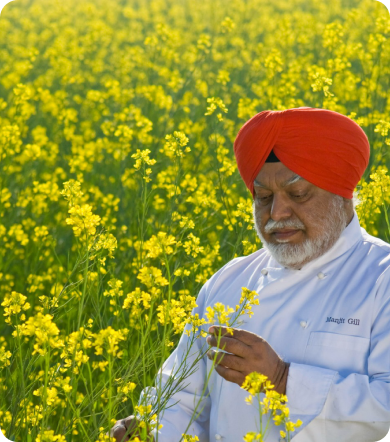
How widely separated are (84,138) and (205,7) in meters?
6.00

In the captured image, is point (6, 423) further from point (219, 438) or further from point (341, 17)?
point (341, 17)

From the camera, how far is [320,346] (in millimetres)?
2117

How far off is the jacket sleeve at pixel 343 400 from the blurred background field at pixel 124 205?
39 cm

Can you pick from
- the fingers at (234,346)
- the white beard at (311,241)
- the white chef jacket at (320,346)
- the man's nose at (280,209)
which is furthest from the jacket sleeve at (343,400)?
the man's nose at (280,209)

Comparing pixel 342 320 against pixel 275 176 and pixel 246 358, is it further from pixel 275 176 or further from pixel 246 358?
pixel 275 176

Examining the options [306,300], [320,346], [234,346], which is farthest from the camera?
[306,300]

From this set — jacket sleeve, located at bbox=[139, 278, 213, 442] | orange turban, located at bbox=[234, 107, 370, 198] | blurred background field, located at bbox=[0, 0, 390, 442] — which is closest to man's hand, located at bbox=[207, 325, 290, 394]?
blurred background field, located at bbox=[0, 0, 390, 442]

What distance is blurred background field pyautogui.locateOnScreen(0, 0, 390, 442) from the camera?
217 cm

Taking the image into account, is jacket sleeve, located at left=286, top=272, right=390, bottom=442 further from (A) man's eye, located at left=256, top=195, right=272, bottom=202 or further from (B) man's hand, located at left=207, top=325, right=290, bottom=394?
(A) man's eye, located at left=256, top=195, right=272, bottom=202

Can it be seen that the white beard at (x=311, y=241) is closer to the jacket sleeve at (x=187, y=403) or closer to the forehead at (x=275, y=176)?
the forehead at (x=275, y=176)

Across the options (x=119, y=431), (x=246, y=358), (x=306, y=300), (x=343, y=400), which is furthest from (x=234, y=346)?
(x=119, y=431)

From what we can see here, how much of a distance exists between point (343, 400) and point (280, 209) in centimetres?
65

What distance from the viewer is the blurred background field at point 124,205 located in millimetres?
2170

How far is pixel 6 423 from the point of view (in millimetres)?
2621
